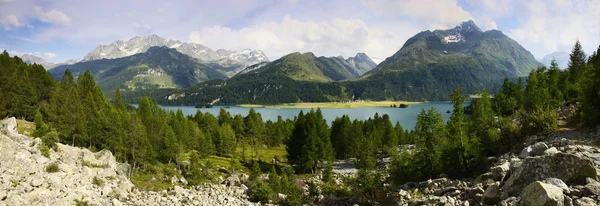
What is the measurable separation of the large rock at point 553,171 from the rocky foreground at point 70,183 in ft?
88.9

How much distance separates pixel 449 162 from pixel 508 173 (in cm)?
1029

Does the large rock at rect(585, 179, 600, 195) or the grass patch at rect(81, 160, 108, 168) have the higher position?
the large rock at rect(585, 179, 600, 195)

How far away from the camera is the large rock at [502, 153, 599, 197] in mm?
13594

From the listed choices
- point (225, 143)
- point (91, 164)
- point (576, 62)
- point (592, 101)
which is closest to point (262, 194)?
point (91, 164)

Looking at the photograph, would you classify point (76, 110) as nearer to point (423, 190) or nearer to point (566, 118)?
point (423, 190)

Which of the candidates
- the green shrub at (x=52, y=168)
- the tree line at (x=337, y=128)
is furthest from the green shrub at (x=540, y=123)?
the green shrub at (x=52, y=168)

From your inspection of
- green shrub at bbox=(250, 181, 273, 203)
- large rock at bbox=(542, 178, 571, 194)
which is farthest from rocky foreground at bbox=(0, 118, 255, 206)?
large rock at bbox=(542, 178, 571, 194)

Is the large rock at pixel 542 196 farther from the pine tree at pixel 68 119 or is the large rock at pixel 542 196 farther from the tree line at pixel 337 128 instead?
the pine tree at pixel 68 119

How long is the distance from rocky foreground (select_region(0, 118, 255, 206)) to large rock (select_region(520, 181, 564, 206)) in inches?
1118

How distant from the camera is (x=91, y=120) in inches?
2122

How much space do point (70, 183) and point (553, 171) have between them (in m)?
36.0

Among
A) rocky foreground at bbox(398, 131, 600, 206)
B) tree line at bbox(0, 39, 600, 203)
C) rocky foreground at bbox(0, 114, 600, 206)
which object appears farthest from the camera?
tree line at bbox(0, 39, 600, 203)

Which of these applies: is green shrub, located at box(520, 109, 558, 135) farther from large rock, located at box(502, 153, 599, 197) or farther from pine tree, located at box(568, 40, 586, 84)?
pine tree, located at box(568, 40, 586, 84)

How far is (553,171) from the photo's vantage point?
1455 cm
